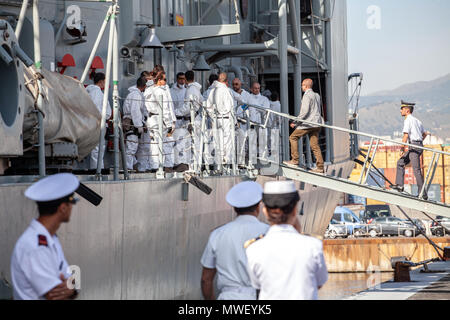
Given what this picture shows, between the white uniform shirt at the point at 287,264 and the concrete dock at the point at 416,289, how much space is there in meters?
7.83

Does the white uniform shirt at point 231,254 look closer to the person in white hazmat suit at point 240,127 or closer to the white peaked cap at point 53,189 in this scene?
the white peaked cap at point 53,189

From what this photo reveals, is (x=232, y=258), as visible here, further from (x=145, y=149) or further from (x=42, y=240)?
(x=145, y=149)

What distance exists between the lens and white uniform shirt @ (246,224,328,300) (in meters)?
4.68

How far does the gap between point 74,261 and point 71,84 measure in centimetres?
218

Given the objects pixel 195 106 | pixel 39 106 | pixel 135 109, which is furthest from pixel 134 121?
pixel 39 106

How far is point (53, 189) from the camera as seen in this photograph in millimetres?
4500

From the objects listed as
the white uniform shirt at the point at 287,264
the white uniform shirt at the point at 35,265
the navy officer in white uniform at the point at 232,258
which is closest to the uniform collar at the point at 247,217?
the navy officer in white uniform at the point at 232,258

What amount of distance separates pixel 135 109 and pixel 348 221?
37933mm

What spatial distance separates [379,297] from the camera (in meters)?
12.6

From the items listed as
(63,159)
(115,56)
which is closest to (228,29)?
(115,56)

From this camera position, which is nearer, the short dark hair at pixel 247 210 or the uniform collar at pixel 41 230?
the uniform collar at pixel 41 230

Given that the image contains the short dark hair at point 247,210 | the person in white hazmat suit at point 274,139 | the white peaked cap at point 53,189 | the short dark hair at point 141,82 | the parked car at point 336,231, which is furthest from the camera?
the parked car at point 336,231

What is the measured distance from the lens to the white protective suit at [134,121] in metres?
12.1

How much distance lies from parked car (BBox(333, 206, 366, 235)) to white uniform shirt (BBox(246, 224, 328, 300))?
39.5 m
